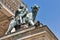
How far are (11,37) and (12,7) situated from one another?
12.7 metres

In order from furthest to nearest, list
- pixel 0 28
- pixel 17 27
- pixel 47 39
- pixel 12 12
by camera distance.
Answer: pixel 12 12 < pixel 0 28 < pixel 17 27 < pixel 47 39

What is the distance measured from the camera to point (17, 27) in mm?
12773

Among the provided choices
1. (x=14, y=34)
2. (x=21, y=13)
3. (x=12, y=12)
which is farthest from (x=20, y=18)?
(x=12, y=12)

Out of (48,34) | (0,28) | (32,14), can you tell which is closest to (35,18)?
(32,14)

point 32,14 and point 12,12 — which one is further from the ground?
point 12,12

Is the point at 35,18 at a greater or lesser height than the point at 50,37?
greater

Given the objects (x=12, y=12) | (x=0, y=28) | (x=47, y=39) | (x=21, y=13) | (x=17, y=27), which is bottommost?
(x=47, y=39)

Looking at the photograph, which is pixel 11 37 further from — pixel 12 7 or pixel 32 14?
pixel 12 7

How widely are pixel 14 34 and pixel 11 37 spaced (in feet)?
0.54

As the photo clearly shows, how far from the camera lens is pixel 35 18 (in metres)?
13.5

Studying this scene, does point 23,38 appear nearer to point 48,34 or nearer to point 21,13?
point 48,34

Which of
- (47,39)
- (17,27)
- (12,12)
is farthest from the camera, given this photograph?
(12,12)

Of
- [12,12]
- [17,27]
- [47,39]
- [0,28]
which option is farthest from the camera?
[12,12]

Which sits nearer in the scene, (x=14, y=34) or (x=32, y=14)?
(x=14, y=34)
